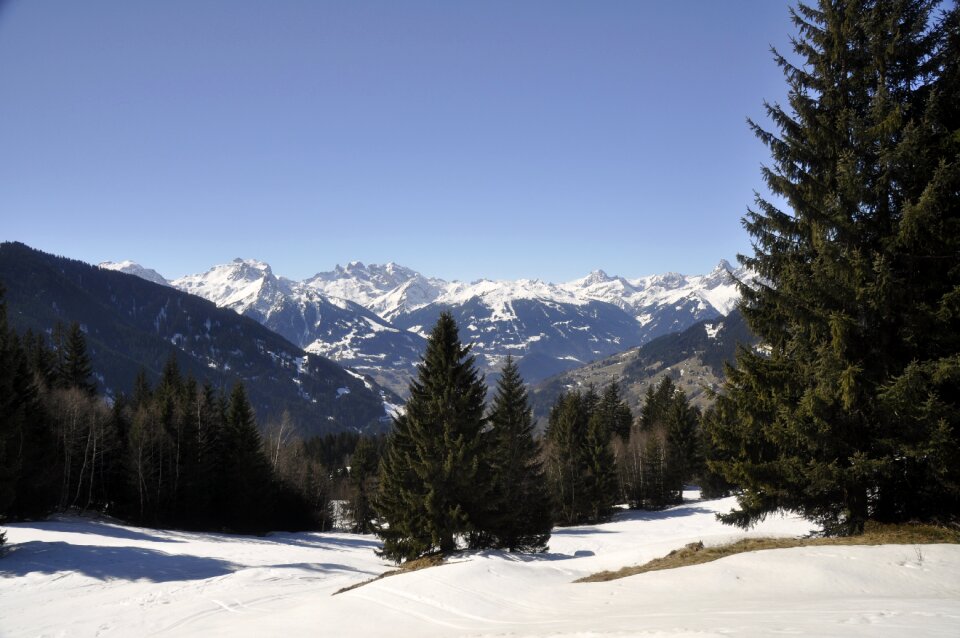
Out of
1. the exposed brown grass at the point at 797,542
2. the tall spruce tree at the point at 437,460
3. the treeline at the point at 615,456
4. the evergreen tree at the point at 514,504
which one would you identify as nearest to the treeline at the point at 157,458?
the evergreen tree at the point at 514,504

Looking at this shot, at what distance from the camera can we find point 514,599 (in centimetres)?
1105

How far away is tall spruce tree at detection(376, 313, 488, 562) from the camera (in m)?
22.2

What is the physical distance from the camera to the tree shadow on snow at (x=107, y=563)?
62.6ft

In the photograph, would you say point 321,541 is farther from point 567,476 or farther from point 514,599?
point 514,599

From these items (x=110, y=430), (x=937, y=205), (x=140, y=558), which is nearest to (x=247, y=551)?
(x=140, y=558)

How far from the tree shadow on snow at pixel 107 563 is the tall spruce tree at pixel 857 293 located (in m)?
20.1

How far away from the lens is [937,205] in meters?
11.0

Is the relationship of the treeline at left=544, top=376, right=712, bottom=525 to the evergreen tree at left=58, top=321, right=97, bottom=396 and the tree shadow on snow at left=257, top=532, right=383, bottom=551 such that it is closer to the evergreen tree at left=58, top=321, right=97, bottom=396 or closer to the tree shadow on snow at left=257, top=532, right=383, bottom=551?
the tree shadow on snow at left=257, top=532, right=383, bottom=551

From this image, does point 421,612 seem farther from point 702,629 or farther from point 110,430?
point 110,430

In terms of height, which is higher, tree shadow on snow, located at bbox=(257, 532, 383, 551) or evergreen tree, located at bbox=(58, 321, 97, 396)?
evergreen tree, located at bbox=(58, 321, 97, 396)

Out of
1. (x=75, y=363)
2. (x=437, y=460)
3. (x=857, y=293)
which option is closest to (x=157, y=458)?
(x=75, y=363)

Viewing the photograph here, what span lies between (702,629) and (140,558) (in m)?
23.7

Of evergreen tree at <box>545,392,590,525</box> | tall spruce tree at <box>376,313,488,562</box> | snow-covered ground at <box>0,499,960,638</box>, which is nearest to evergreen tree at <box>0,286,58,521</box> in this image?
snow-covered ground at <box>0,499,960,638</box>

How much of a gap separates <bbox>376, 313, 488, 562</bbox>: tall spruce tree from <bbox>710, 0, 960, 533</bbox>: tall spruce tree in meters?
11.9
